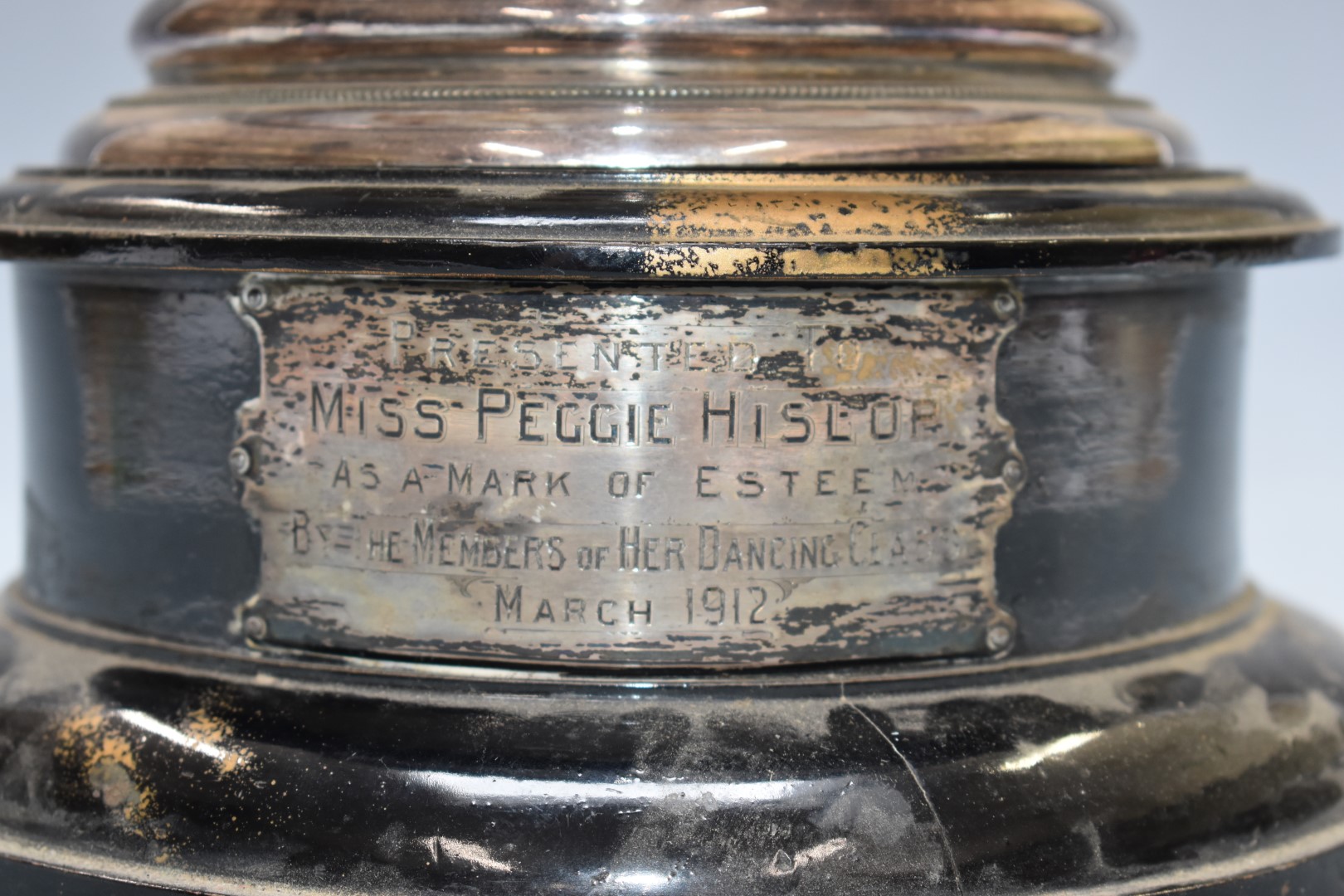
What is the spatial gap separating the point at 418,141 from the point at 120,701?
2.01 feet

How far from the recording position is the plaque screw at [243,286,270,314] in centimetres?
179

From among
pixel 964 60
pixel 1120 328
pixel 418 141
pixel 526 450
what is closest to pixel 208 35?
pixel 418 141

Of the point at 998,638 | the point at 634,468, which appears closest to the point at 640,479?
the point at 634,468

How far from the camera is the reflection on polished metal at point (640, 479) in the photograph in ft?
5.57

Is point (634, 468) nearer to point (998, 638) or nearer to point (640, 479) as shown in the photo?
point (640, 479)

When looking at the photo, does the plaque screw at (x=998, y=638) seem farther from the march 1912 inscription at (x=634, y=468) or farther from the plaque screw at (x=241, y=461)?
the plaque screw at (x=241, y=461)

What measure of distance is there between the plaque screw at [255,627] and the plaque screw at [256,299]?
11.7 inches

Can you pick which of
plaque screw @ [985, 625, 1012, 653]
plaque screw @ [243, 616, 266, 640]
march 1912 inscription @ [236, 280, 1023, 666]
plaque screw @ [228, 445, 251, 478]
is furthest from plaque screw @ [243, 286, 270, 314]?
plaque screw @ [985, 625, 1012, 653]

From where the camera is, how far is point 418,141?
5.89 feet

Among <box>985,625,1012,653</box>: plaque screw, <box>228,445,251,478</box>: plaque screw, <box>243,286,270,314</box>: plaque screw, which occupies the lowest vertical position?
<box>985,625,1012,653</box>: plaque screw

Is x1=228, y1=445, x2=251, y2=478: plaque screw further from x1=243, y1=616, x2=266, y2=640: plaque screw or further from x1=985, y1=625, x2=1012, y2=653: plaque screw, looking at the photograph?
x1=985, y1=625, x2=1012, y2=653: plaque screw

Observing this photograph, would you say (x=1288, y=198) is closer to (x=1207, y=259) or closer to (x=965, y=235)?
(x=1207, y=259)

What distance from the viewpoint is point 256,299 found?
179 cm

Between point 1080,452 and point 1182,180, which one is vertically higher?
point 1182,180
